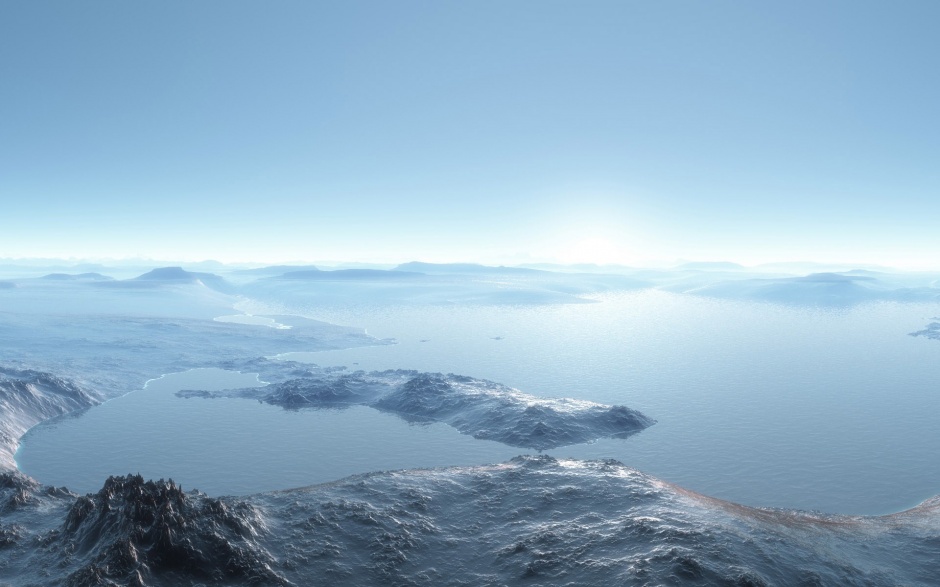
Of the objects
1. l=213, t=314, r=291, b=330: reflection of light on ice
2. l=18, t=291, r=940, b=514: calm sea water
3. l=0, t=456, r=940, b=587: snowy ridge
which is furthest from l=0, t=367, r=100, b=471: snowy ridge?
l=213, t=314, r=291, b=330: reflection of light on ice

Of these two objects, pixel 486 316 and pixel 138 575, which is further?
pixel 486 316

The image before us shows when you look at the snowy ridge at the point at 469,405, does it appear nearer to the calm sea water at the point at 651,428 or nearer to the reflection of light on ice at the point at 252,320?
the calm sea water at the point at 651,428

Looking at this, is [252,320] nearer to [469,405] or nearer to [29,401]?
[29,401]

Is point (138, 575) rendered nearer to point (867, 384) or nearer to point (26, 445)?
point (26, 445)

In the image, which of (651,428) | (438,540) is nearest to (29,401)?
(438,540)

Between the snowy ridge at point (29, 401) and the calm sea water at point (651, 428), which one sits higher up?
the snowy ridge at point (29, 401)

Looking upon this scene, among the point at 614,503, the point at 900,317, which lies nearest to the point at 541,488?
the point at 614,503

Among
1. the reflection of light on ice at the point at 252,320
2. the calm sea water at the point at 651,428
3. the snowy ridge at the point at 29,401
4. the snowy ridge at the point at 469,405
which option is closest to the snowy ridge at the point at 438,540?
the calm sea water at the point at 651,428
